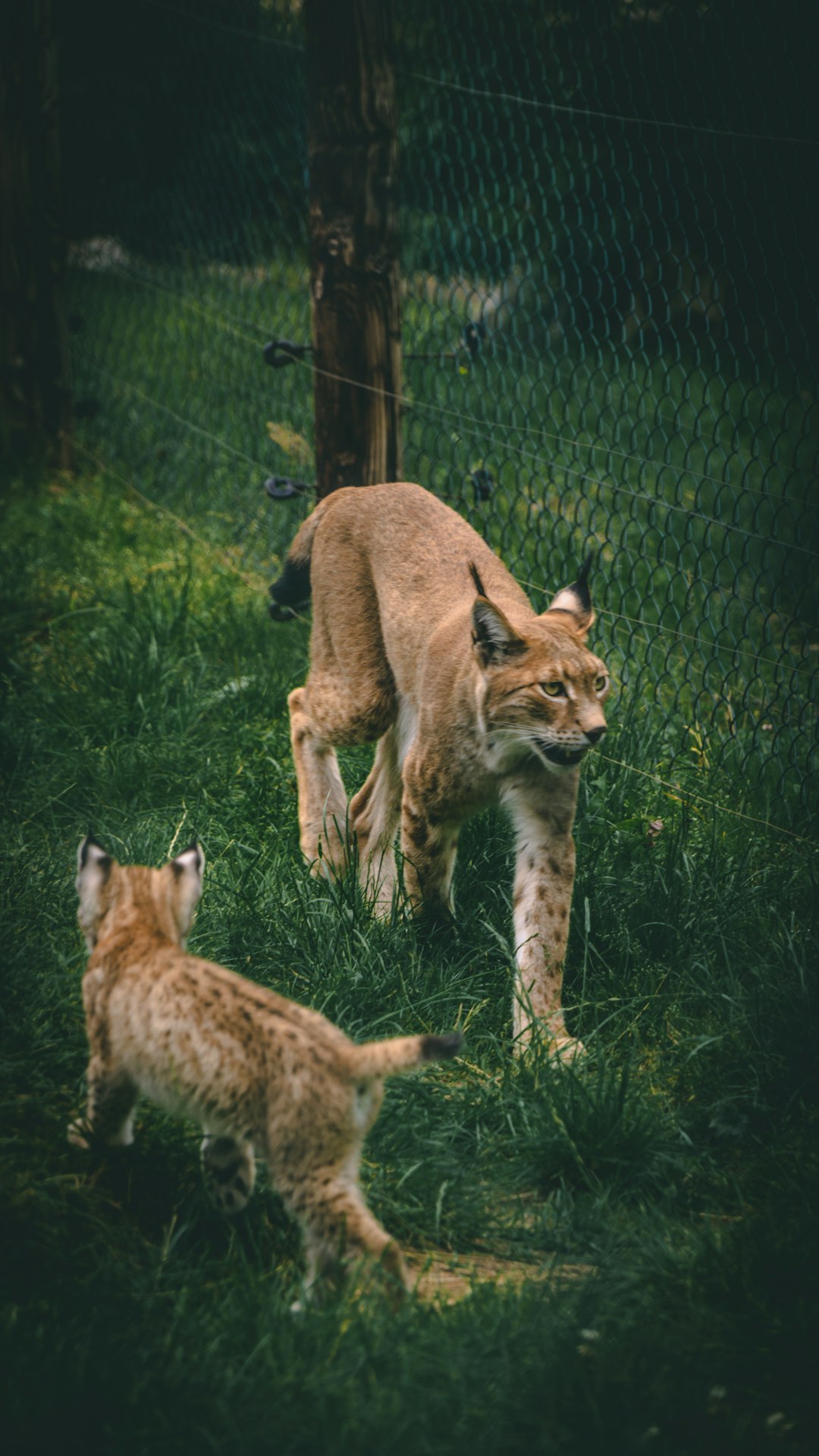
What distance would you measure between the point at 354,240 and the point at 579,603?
1.94 m

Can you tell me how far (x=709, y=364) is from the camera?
10648mm

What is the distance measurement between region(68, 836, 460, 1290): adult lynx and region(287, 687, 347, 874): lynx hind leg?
1608mm

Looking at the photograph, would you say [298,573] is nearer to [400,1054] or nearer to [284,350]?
[284,350]

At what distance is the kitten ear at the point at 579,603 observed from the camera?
3.67m

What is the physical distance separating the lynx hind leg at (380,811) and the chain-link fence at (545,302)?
2.92 ft

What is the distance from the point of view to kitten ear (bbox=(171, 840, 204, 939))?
2920 mm

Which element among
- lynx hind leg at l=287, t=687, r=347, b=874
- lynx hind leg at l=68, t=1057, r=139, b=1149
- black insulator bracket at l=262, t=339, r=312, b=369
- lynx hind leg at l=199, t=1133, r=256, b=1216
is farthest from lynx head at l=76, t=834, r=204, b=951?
black insulator bracket at l=262, t=339, r=312, b=369

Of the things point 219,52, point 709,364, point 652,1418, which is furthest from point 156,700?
point 709,364

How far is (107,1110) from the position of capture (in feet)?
8.70

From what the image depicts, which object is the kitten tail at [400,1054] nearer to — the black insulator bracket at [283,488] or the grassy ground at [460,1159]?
the grassy ground at [460,1159]

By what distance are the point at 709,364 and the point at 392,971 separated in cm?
836

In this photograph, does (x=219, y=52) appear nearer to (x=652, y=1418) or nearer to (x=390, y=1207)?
(x=390, y=1207)

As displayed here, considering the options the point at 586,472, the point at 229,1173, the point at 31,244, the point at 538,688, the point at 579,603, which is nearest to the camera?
the point at 229,1173

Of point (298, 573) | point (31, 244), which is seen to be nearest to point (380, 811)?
point (298, 573)
